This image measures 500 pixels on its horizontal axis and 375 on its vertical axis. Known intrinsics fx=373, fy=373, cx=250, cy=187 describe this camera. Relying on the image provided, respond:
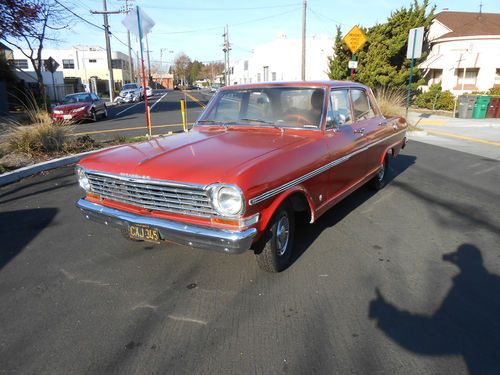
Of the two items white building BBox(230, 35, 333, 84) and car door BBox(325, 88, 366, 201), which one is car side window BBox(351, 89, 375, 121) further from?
white building BBox(230, 35, 333, 84)

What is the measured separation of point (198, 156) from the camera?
10.9 feet

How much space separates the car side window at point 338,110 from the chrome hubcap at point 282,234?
4.25ft

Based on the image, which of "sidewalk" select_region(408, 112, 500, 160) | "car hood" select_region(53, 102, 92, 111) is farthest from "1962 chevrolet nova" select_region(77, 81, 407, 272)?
"car hood" select_region(53, 102, 92, 111)

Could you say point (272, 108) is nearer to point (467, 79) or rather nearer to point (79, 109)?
point (79, 109)

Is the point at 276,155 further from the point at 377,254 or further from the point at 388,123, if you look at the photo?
the point at 388,123

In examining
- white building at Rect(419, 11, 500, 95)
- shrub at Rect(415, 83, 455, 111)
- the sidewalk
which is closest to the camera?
the sidewalk

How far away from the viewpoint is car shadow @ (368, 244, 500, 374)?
8.06 feet

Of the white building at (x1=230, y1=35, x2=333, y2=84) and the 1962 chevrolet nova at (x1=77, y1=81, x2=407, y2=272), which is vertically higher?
the white building at (x1=230, y1=35, x2=333, y2=84)

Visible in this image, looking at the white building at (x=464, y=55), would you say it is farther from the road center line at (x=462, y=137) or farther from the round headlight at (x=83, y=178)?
the round headlight at (x=83, y=178)

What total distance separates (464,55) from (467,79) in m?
3.13

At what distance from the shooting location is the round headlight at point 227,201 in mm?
2824

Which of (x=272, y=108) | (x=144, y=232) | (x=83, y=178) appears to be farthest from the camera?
(x=272, y=108)

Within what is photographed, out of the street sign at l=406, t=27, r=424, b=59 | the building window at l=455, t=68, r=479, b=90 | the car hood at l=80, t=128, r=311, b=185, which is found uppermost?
the street sign at l=406, t=27, r=424, b=59

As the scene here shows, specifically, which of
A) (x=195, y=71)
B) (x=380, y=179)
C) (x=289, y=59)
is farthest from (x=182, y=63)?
(x=380, y=179)
